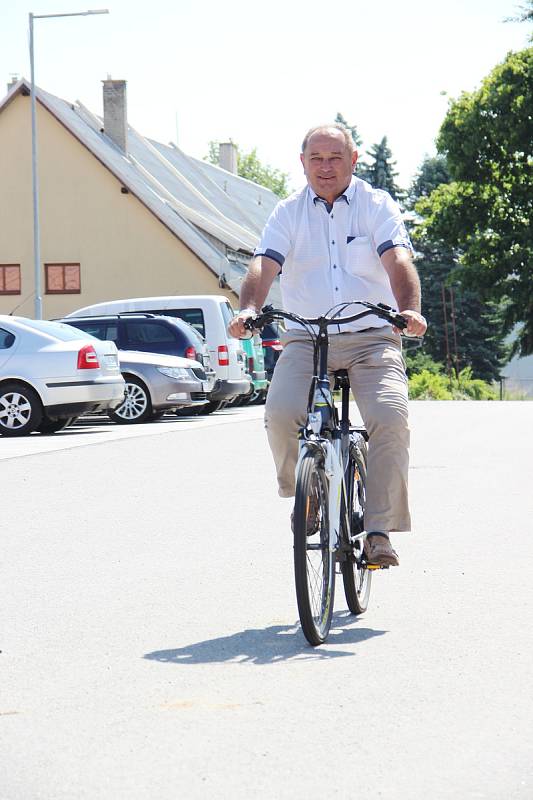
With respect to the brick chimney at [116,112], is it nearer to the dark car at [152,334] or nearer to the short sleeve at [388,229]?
the dark car at [152,334]

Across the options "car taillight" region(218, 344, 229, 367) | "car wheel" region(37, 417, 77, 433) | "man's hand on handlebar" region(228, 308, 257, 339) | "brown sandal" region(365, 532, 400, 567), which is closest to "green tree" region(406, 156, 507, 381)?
"car taillight" region(218, 344, 229, 367)

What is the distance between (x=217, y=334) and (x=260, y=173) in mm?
85723

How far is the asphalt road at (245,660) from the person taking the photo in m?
4.09

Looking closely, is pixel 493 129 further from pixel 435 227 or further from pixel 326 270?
pixel 326 270

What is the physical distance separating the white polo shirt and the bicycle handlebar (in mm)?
216

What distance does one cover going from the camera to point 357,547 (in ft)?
20.6

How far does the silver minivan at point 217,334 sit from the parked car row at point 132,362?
0.05ft

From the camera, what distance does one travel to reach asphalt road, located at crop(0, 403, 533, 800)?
4.09m

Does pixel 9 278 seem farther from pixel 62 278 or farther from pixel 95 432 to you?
pixel 95 432

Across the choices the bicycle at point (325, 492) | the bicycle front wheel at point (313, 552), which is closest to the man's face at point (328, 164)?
the bicycle at point (325, 492)

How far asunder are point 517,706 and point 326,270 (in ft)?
7.02

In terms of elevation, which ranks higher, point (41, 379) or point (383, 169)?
point (383, 169)

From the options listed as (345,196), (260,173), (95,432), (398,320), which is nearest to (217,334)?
(95,432)

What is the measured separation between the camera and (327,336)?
6.11 metres
